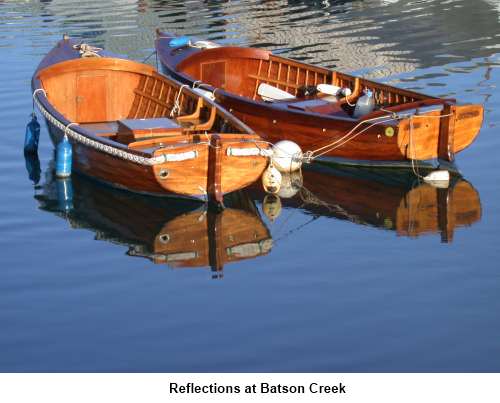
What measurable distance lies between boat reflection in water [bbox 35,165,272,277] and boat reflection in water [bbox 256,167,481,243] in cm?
91

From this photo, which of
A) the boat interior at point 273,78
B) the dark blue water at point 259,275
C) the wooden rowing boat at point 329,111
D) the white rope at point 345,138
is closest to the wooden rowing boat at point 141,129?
the dark blue water at point 259,275

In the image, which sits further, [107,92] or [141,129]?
[107,92]

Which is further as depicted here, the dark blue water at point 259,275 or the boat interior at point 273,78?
the boat interior at point 273,78

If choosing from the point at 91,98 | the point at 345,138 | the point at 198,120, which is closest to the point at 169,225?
the point at 198,120

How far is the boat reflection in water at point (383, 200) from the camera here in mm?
16422

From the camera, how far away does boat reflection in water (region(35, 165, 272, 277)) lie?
15281 mm

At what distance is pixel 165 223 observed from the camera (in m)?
16.6

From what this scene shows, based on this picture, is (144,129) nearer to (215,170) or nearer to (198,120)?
(198,120)

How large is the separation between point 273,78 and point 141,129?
5.85 meters

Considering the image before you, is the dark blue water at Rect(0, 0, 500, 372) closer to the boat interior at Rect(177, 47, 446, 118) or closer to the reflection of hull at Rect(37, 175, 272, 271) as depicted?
the reflection of hull at Rect(37, 175, 272, 271)

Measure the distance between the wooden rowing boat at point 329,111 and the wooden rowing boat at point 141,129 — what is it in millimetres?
1279

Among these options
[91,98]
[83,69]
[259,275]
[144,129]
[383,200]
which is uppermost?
[83,69]

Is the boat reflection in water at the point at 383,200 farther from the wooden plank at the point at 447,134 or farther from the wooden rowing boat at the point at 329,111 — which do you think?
the wooden plank at the point at 447,134

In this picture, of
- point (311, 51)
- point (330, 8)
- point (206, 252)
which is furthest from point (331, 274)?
point (330, 8)
